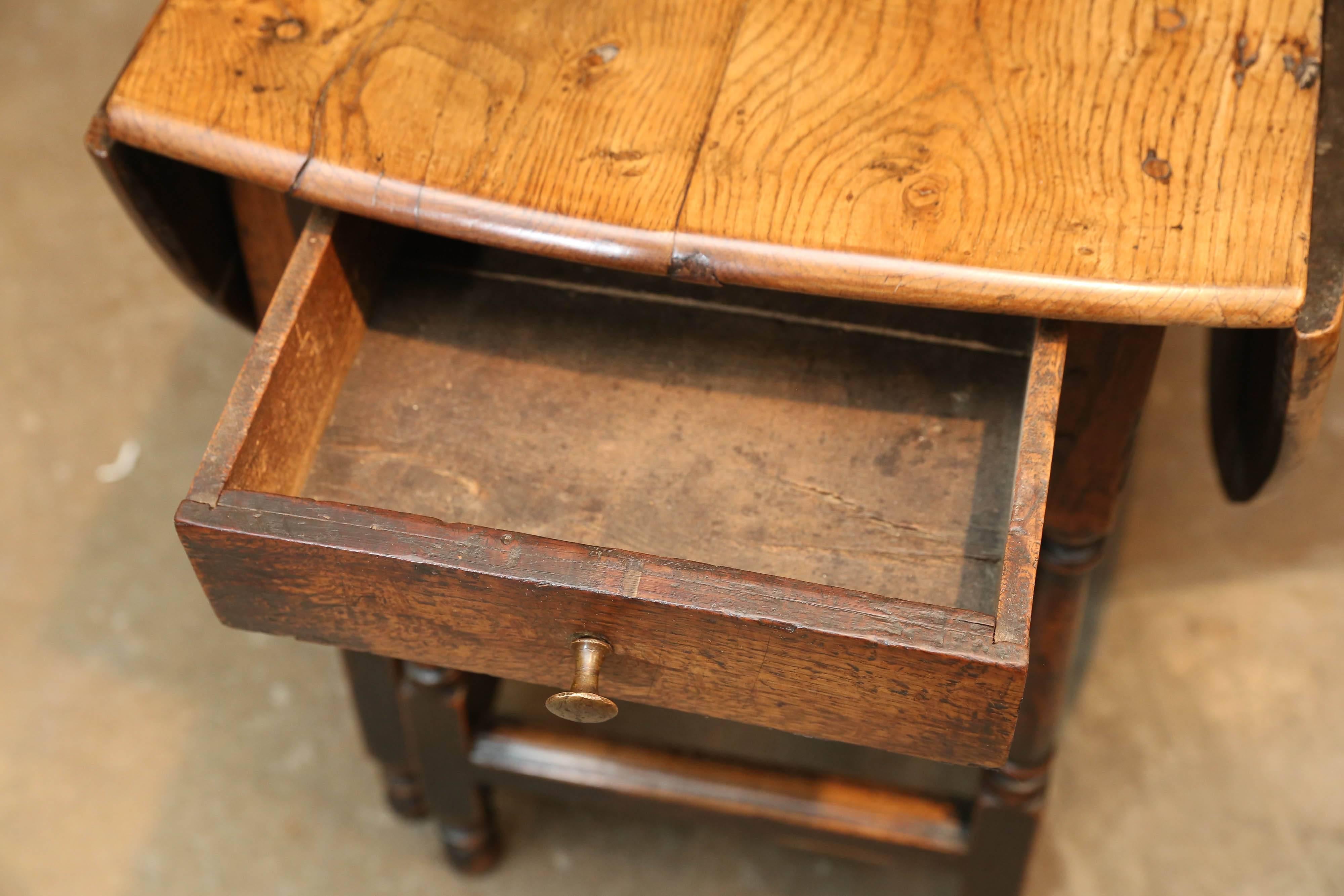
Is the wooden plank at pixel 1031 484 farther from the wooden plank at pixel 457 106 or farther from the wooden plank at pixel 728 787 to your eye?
the wooden plank at pixel 728 787

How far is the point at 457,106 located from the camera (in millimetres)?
963

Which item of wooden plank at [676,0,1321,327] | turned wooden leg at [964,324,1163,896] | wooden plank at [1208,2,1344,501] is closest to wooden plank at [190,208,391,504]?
wooden plank at [676,0,1321,327]

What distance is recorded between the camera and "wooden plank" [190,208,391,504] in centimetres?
87

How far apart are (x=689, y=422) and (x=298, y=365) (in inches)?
11.5

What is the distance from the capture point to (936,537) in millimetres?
947

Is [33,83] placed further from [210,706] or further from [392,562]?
[392,562]

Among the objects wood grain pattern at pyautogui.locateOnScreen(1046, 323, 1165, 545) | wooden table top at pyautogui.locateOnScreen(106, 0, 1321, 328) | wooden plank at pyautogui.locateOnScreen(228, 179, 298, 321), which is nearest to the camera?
wooden table top at pyautogui.locateOnScreen(106, 0, 1321, 328)

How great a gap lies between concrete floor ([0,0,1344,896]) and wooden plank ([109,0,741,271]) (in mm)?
738

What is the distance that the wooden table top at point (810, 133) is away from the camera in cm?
88

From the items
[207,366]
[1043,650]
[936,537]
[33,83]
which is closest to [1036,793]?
[1043,650]

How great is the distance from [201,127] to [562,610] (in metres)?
0.44

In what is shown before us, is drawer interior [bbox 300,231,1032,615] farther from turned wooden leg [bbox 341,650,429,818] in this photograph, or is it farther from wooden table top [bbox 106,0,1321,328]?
turned wooden leg [bbox 341,650,429,818]

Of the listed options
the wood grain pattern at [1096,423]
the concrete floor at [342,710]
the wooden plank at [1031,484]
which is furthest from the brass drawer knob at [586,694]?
the concrete floor at [342,710]

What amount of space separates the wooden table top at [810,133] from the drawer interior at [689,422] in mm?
160
